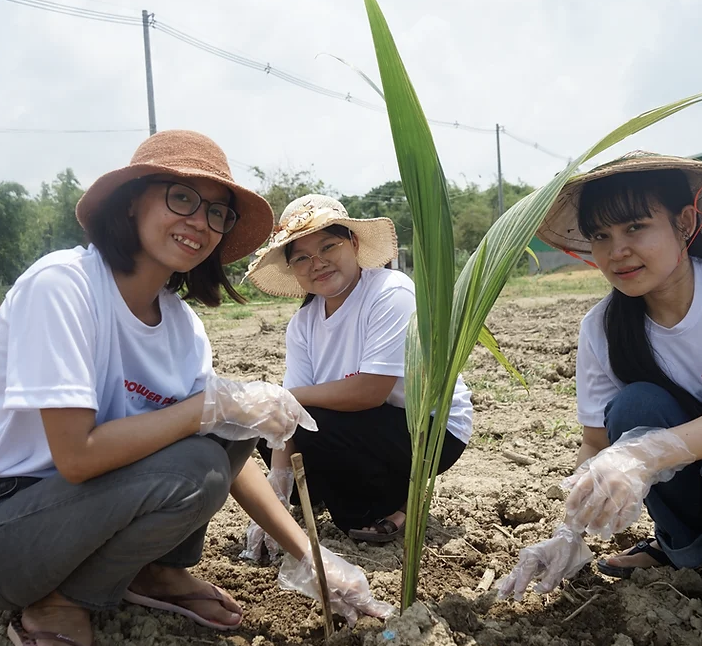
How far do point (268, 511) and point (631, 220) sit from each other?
932mm

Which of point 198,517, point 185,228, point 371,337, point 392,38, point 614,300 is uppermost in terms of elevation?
point 392,38

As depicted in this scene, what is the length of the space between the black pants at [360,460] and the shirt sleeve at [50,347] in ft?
2.57

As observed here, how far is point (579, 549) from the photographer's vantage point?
1277mm

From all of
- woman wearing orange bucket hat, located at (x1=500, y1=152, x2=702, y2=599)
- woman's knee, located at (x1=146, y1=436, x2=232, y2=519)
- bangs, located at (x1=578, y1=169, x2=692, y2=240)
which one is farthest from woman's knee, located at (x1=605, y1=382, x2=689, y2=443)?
woman's knee, located at (x1=146, y1=436, x2=232, y2=519)

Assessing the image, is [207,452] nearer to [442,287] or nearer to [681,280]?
[442,287]

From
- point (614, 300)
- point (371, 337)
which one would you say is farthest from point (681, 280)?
point (371, 337)

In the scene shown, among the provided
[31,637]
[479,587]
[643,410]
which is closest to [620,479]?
[643,410]

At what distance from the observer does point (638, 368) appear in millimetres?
1393

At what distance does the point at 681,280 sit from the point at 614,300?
0.14 m

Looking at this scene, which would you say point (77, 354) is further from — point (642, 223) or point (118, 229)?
point (642, 223)

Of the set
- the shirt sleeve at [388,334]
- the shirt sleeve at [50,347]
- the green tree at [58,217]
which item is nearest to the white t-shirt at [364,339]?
the shirt sleeve at [388,334]

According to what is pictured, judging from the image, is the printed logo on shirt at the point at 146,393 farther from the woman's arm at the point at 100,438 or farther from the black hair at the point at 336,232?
the black hair at the point at 336,232

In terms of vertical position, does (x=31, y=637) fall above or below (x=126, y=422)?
below

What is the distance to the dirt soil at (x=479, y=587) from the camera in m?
1.18
